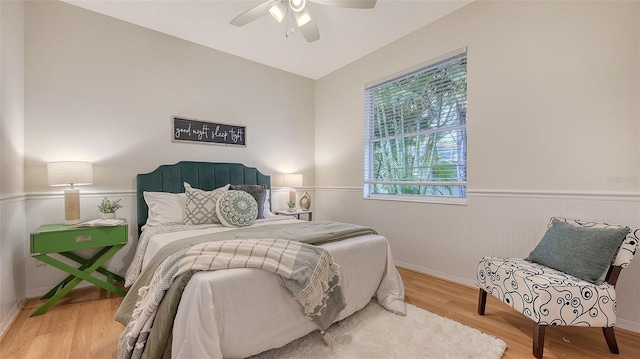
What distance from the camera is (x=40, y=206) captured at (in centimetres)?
246

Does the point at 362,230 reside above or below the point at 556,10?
below

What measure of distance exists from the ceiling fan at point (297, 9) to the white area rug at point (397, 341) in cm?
239

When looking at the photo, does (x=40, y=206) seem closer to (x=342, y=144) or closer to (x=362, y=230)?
(x=362, y=230)

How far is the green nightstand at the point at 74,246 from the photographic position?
6.85 ft

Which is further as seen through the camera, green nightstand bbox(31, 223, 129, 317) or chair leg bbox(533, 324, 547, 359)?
green nightstand bbox(31, 223, 129, 317)

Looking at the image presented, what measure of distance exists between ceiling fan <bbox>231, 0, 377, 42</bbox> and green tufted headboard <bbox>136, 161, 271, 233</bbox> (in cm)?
169

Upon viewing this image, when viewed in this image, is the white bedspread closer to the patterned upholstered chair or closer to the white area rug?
the white area rug

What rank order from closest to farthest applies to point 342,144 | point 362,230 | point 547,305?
point 547,305 < point 362,230 < point 342,144

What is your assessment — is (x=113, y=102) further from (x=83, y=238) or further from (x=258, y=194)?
(x=258, y=194)

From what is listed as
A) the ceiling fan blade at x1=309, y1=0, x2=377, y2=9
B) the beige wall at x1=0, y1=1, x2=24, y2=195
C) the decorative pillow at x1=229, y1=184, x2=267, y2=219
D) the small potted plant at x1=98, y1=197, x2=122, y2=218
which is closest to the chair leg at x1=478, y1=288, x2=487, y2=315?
the decorative pillow at x1=229, y1=184, x2=267, y2=219

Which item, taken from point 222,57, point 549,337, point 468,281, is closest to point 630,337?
point 549,337

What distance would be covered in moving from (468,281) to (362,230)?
1324 mm

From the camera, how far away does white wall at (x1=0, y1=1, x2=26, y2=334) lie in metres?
1.95

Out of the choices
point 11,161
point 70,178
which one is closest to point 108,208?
point 70,178
